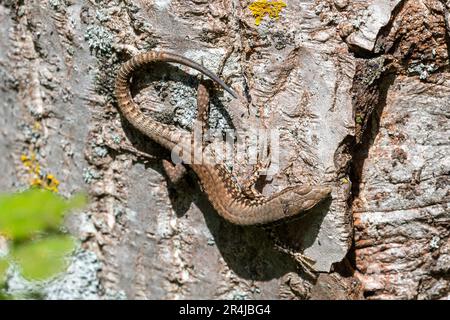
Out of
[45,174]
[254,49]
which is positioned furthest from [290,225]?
[45,174]

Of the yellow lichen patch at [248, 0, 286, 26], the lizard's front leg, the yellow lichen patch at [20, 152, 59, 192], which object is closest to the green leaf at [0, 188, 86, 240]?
the lizard's front leg

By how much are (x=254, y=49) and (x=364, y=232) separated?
4.25 feet

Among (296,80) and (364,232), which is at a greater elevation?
(296,80)

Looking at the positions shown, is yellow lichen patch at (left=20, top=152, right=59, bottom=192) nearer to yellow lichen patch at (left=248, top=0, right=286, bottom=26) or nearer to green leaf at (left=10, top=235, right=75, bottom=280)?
yellow lichen patch at (left=248, top=0, right=286, bottom=26)

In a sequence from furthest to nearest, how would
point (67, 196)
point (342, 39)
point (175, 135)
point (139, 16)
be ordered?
point (67, 196) < point (175, 135) < point (139, 16) < point (342, 39)

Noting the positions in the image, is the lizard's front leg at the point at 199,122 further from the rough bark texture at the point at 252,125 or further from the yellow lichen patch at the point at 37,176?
the yellow lichen patch at the point at 37,176

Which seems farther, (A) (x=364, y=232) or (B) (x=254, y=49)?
(A) (x=364, y=232)

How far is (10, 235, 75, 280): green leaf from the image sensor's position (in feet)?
5.59

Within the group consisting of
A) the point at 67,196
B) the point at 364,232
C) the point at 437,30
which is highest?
the point at 437,30

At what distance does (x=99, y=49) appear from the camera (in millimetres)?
3283

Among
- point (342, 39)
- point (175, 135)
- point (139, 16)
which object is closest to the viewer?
point (342, 39)

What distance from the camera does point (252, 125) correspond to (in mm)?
3217
